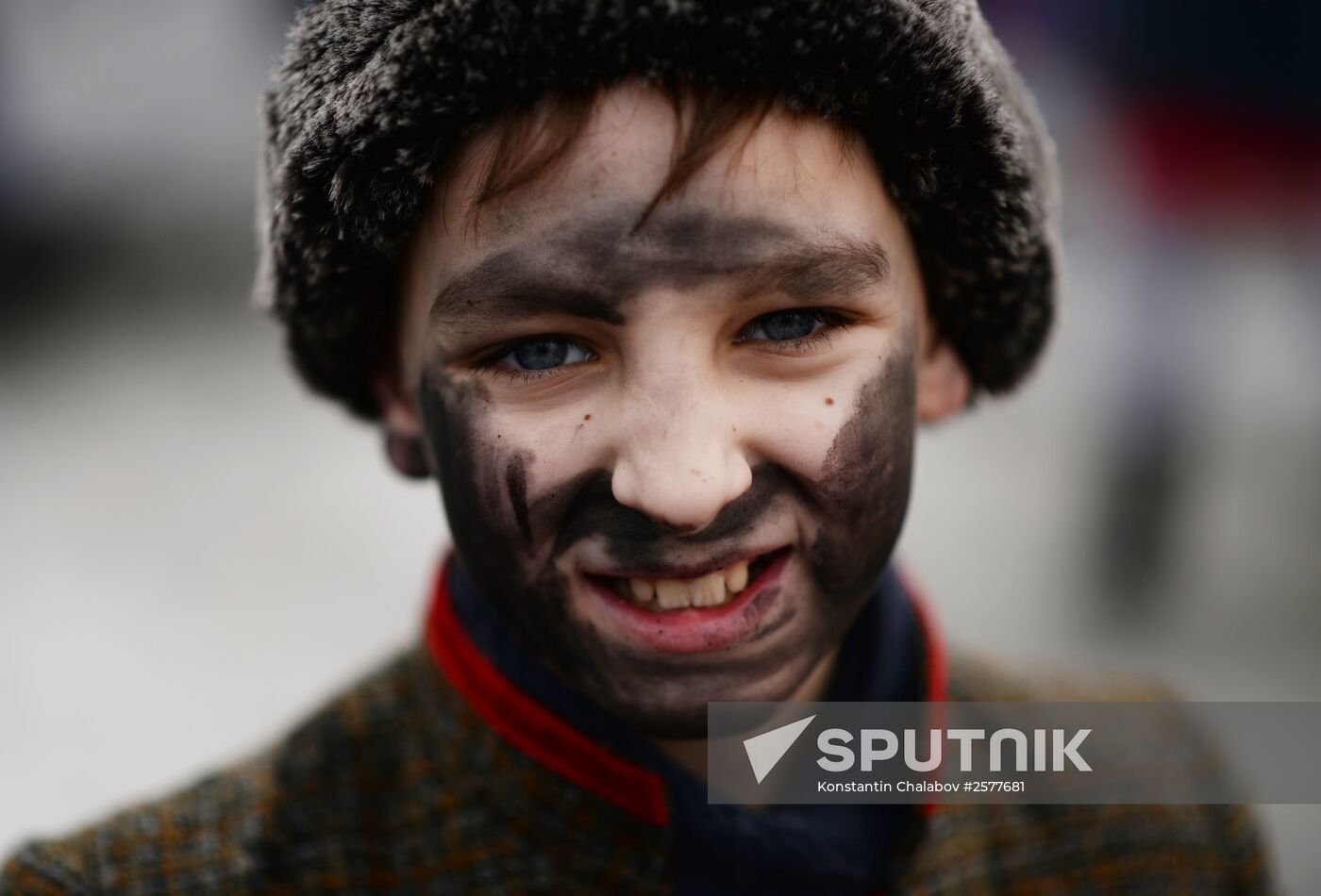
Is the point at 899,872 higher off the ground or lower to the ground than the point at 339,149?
lower

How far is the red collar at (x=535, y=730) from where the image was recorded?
1.45 metres

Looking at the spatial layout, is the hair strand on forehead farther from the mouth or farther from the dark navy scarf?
the dark navy scarf

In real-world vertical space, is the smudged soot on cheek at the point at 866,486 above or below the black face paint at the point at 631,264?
below

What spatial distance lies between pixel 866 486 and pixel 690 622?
0.24 m

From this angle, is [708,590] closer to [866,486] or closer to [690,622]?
[690,622]

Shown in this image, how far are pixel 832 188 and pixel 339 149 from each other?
0.52 meters

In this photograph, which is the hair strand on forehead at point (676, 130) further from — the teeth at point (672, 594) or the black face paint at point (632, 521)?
the teeth at point (672, 594)

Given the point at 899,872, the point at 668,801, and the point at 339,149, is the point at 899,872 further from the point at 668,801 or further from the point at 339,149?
the point at 339,149

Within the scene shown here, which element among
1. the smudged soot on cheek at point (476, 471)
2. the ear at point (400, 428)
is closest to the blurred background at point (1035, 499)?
the ear at point (400, 428)

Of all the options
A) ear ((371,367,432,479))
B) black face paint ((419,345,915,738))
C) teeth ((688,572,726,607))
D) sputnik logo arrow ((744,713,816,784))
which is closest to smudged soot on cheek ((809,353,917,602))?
black face paint ((419,345,915,738))

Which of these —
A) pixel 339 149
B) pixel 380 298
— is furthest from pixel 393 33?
pixel 380 298

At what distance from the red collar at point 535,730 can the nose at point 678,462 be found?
39cm

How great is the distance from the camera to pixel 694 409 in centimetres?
119

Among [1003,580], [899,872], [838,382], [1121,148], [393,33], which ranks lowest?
[899,872]
